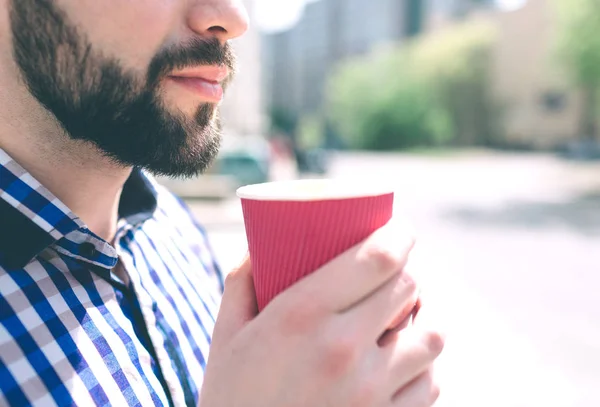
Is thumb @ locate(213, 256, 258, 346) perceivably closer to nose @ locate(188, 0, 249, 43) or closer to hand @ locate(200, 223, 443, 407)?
hand @ locate(200, 223, 443, 407)

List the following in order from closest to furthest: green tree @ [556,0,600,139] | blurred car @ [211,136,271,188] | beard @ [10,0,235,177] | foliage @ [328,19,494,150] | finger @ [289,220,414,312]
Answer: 1. finger @ [289,220,414,312]
2. beard @ [10,0,235,177]
3. blurred car @ [211,136,271,188]
4. green tree @ [556,0,600,139]
5. foliage @ [328,19,494,150]

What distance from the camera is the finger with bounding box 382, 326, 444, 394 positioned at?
748mm

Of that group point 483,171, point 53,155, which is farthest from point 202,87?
point 483,171

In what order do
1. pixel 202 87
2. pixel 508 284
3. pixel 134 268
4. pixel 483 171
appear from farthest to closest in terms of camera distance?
pixel 483 171 → pixel 508 284 → pixel 134 268 → pixel 202 87

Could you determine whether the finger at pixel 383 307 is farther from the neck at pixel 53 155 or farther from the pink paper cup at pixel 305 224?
the neck at pixel 53 155

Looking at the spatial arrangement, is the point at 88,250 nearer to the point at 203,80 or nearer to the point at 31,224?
the point at 31,224

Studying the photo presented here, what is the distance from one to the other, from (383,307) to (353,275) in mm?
62

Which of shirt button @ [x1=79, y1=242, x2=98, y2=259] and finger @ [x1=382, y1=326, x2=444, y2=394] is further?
shirt button @ [x1=79, y1=242, x2=98, y2=259]

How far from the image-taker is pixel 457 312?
18.0 ft

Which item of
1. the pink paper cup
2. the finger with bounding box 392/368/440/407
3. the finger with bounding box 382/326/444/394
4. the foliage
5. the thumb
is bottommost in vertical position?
the foliage

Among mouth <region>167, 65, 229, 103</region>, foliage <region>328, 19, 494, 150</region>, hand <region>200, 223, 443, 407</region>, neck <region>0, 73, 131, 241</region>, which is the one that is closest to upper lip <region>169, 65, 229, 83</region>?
mouth <region>167, 65, 229, 103</region>

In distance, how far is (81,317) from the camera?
3.07 ft

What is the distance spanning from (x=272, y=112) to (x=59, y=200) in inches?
2948

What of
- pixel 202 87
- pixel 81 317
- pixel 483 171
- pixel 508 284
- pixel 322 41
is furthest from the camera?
pixel 322 41
